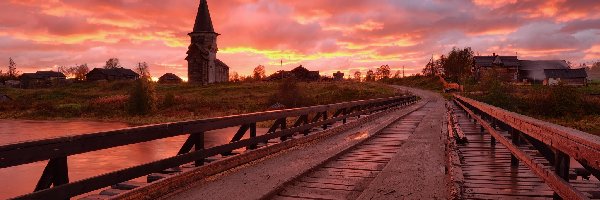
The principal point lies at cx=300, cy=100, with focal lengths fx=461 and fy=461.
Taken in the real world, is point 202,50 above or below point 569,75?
above

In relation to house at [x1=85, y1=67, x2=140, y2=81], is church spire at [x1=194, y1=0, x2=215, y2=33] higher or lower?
higher

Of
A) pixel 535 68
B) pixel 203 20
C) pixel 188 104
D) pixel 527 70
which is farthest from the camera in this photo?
pixel 527 70

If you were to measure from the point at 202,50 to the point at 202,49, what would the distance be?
9.6 inches

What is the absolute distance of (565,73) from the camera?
307ft

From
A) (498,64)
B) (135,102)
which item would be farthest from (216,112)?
(498,64)

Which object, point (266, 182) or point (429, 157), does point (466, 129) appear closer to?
point (429, 157)

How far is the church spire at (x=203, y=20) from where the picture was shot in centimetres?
9081

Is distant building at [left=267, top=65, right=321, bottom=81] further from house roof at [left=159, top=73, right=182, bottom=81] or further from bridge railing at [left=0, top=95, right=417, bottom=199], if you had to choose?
bridge railing at [left=0, top=95, right=417, bottom=199]

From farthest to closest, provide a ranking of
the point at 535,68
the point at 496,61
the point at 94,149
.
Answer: the point at 496,61 → the point at 535,68 → the point at 94,149

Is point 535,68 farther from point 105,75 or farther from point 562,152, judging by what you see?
point 562,152

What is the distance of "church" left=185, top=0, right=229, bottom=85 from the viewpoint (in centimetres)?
9069

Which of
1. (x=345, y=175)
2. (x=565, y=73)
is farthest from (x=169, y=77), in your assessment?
(x=345, y=175)

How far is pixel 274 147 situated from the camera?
10.6m

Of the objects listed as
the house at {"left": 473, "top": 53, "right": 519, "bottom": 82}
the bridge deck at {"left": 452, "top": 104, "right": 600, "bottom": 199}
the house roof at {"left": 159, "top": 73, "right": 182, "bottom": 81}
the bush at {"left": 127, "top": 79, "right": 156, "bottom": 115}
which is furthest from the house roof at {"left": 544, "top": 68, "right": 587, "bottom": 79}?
the house roof at {"left": 159, "top": 73, "right": 182, "bottom": 81}
